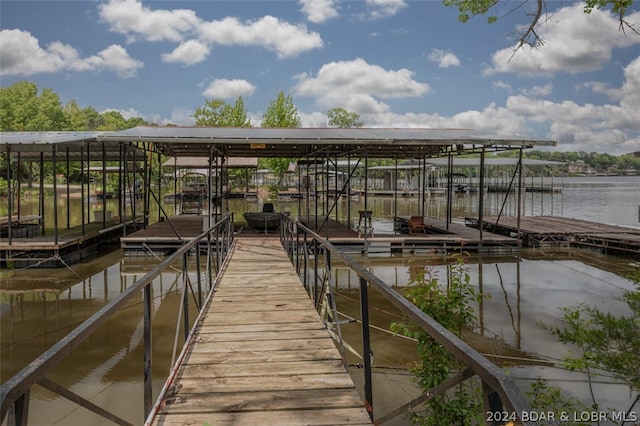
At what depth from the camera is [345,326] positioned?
25.3ft

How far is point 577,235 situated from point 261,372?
14.9 m

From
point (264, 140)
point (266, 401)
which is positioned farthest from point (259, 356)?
point (264, 140)

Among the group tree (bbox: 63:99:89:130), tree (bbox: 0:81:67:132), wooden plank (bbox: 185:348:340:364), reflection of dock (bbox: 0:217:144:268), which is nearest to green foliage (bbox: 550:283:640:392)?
wooden plank (bbox: 185:348:340:364)

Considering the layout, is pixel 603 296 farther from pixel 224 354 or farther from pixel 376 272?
pixel 224 354

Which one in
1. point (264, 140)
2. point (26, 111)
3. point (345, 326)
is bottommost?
point (345, 326)

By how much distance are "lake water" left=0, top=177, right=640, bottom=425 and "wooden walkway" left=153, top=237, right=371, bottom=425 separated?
1.25 meters

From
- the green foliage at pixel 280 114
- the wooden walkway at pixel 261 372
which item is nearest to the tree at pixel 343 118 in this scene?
the green foliage at pixel 280 114

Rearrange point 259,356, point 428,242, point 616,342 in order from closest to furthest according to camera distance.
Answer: point 259,356, point 616,342, point 428,242

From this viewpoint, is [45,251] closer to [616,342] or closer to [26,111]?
[616,342]

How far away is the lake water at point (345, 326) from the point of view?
5.29 metres

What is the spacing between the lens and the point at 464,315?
4.09m

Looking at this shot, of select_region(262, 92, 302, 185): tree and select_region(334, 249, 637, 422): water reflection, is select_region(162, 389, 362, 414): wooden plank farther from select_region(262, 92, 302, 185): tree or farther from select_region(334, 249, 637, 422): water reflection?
select_region(262, 92, 302, 185): tree

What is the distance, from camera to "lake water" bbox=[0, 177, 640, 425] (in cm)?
529

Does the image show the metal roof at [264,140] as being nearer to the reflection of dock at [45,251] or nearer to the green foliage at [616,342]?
the reflection of dock at [45,251]
